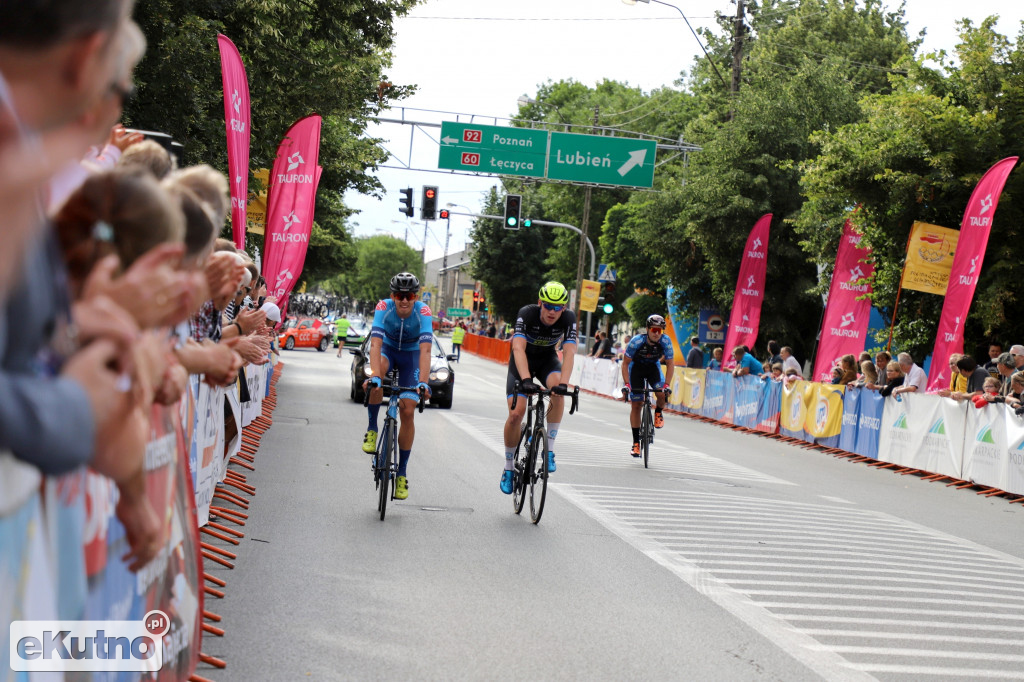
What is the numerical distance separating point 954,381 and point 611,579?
11.3m

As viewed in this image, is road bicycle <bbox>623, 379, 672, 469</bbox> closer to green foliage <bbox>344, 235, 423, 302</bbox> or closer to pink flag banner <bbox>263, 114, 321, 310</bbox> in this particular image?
pink flag banner <bbox>263, 114, 321, 310</bbox>

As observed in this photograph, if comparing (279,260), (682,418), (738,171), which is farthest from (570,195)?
(279,260)

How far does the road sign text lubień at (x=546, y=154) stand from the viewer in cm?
3503

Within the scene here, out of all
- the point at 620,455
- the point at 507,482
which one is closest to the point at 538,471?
the point at 507,482

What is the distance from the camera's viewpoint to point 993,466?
14.6 meters

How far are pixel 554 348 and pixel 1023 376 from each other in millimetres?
7392

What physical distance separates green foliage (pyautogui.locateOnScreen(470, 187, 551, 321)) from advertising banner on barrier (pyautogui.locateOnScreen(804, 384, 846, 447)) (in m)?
56.1

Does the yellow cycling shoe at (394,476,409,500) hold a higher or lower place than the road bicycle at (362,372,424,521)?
lower

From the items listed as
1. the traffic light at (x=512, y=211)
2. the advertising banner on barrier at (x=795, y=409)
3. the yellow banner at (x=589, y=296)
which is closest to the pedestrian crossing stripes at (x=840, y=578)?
the advertising banner on barrier at (x=795, y=409)

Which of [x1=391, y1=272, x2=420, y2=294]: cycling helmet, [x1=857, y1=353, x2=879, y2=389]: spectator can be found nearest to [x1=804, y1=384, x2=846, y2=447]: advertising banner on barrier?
[x1=857, y1=353, x2=879, y2=389]: spectator

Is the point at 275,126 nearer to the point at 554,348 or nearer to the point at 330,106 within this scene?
the point at 330,106

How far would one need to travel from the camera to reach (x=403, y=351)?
9.55m

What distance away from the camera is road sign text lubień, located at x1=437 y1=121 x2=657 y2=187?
35031 mm

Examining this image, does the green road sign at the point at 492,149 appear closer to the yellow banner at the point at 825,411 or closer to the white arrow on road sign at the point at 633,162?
the white arrow on road sign at the point at 633,162
